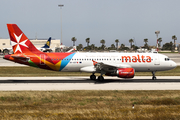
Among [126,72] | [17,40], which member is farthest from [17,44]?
[126,72]

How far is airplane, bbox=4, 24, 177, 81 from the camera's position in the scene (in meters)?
32.8

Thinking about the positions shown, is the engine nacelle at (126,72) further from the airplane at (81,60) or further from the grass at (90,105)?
the grass at (90,105)

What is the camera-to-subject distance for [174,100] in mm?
19625

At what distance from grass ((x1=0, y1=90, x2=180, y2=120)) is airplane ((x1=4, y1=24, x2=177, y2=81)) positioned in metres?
9.64

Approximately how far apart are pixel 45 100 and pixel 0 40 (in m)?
144

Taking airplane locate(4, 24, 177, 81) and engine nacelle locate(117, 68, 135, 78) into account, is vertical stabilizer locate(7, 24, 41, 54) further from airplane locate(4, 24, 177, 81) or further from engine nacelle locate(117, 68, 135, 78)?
engine nacelle locate(117, 68, 135, 78)

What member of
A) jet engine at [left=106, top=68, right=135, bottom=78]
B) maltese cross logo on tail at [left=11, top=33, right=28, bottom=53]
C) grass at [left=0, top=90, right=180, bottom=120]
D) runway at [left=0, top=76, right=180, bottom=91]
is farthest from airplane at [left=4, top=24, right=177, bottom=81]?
grass at [left=0, top=90, right=180, bottom=120]

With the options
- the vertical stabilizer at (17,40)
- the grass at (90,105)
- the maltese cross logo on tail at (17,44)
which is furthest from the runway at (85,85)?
the maltese cross logo on tail at (17,44)

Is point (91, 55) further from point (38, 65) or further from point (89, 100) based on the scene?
point (89, 100)

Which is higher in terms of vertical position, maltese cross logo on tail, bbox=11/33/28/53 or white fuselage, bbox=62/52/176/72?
maltese cross logo on tail, bbox=11/33/28/53

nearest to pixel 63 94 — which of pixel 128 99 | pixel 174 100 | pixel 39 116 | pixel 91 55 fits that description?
pixel 128 99

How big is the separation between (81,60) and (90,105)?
15.6 m

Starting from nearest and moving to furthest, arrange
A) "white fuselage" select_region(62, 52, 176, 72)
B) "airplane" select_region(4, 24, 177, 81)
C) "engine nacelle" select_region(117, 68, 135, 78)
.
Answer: "engine nacelle" select_region(117, 68, 135, 78), "airplane" select_region(4, 24, 177, 81), "white fuselage" select_region(62, 52, 176, 72)

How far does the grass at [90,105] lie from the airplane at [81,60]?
964 centimetres
